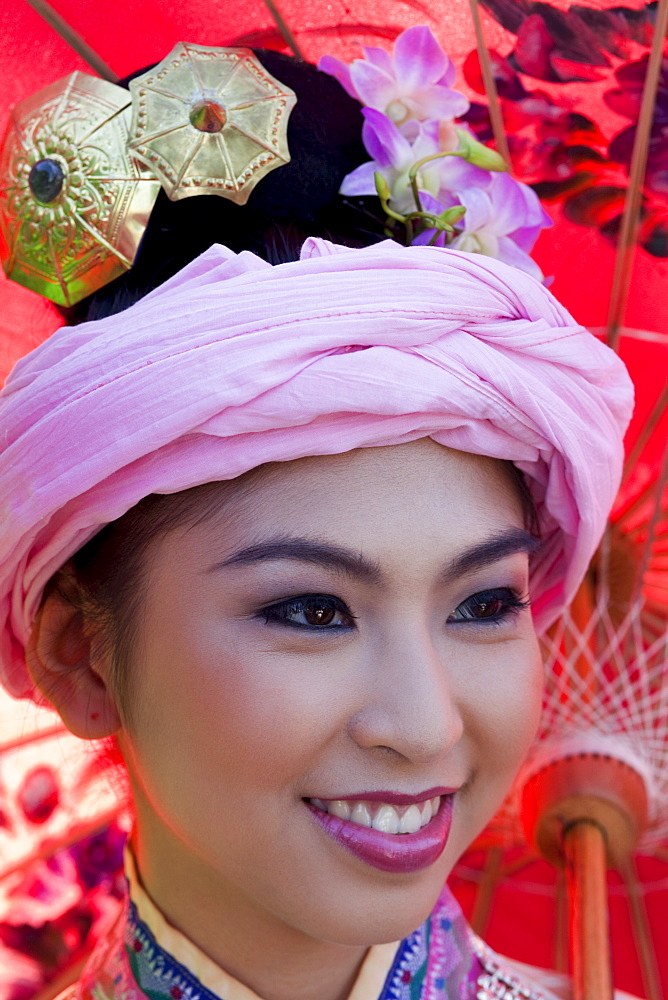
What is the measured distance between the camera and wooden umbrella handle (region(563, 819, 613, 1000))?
1.38m

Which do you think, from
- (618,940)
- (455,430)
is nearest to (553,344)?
(455,430)

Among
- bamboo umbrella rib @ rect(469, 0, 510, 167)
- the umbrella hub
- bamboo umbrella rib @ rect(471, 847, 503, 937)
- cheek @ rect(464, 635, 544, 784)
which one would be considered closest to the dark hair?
bamboo umbrella rib @ rect(469, 0, 510, 167)

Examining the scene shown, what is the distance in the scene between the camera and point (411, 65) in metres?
1.30

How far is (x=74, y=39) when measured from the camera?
48.8 inches

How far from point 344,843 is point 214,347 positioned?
0.53 m

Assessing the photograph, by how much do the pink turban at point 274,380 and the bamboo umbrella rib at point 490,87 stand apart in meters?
0.37

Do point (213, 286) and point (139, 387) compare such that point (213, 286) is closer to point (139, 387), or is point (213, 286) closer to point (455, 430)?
point (139, 387)

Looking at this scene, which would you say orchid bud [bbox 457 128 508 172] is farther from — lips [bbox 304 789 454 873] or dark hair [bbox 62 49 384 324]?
lips [bbox 304 789 454 873]

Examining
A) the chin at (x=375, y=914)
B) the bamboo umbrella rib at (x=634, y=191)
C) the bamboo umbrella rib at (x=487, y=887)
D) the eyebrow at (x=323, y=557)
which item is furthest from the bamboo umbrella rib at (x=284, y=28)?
the bamboo umbrella rib at (x=487, y=887)

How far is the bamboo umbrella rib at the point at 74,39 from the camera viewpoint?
3.99 ft

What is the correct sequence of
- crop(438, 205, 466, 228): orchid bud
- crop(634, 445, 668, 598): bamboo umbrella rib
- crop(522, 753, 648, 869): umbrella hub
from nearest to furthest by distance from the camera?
crop(438, 205, 466, 228): orchid bud
crop(522, 753, 648, 869): umbrella hub
crop(634, 445, 668, 598): bamboo umbrella rib

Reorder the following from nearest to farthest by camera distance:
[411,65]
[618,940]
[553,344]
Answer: [553,344]
[411,65]
[618,940]

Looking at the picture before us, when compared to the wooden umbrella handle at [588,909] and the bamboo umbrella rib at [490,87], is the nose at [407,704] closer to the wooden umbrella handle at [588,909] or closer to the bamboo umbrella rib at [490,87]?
the wooden umbrella handle at [588,909]

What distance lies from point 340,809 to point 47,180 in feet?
2.58
